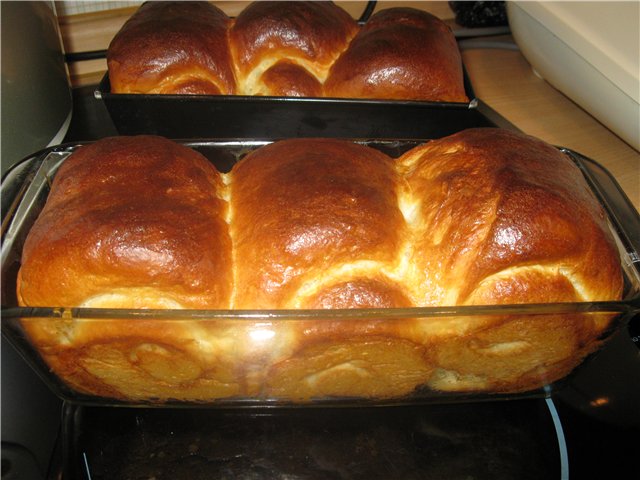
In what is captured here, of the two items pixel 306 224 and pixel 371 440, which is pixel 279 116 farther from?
pixel 371 440

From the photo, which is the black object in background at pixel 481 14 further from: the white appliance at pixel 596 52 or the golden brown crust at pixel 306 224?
the golden brown crust at pixel 306 224

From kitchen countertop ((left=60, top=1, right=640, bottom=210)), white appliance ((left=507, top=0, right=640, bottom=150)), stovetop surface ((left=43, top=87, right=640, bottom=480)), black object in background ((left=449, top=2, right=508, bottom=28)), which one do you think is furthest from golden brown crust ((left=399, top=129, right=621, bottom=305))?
black object in background ((left=449, top=2, right=508, bottom=28))

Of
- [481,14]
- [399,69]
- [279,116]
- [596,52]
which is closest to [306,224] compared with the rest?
[279,116]

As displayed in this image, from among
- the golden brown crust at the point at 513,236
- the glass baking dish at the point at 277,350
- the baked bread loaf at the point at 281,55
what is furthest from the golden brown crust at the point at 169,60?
the golden brown crust at the point at 513,236

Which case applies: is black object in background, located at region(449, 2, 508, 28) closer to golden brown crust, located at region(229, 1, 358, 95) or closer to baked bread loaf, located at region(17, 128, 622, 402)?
golden brown crust, located at region(229, 1, 358, 95)

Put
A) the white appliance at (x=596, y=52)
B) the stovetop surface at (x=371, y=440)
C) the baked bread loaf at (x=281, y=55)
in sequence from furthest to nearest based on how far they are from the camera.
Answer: the baked bread loaf at (x=281, y=55) < the white appliance at (x=596, y=52) < the stovetop surface at (x=371, y=440)

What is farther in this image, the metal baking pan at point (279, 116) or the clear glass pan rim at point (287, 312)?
the metal baking pan at point (279, 116)

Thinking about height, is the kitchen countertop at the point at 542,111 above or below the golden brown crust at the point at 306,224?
below

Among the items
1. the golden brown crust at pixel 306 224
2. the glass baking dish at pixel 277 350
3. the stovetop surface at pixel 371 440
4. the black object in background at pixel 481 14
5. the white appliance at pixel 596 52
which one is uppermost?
the white appliance at pixel 596 52
